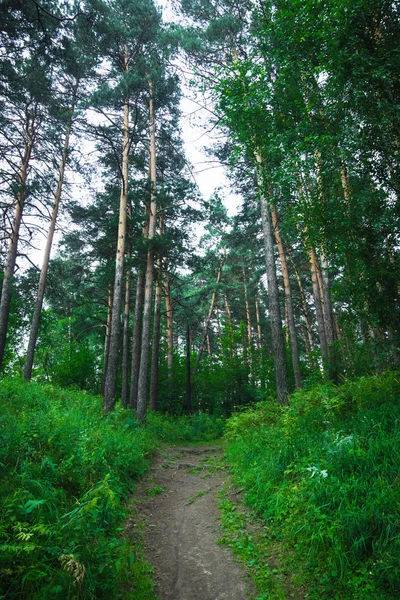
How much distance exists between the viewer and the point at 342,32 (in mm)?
5379

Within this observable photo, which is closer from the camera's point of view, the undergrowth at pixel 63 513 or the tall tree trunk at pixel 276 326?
the undergrowth at pixel 63 513

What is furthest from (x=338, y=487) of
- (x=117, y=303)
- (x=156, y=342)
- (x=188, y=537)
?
(x=156, y=342)

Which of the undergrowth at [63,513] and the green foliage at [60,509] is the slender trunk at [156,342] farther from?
the green foliage at [60,509]

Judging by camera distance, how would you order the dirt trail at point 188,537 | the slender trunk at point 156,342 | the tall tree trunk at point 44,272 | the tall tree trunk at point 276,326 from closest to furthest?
1. the dirt trail at point 188,537
2. the tall tree trunk at point 276,326
3. the tall tree trunk at point 44,272
4. the slender trunk at point 156,342

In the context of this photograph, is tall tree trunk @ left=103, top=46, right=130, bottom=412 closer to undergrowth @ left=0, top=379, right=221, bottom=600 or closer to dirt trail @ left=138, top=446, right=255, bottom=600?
dirt trail @ left=138, top=446, right=255, bottom=600

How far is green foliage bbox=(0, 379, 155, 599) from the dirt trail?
0.49m

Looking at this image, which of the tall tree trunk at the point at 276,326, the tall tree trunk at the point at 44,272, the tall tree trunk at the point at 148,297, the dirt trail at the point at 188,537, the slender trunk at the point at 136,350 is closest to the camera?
the dirt trail at the point at 188,537

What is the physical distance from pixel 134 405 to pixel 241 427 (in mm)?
7101

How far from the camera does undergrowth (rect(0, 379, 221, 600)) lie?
2.93 meters

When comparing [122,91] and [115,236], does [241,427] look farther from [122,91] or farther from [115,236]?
[122,91]

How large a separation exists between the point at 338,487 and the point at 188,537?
244 centimetres

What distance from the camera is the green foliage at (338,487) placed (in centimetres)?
326

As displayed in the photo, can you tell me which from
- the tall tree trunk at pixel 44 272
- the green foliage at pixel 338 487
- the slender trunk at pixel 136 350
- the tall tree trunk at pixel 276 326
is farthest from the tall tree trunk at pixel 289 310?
the tall tree trunk at pixel 44 272

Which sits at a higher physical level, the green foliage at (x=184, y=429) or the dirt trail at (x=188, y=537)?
the green foliage at (x=184, y=429)
